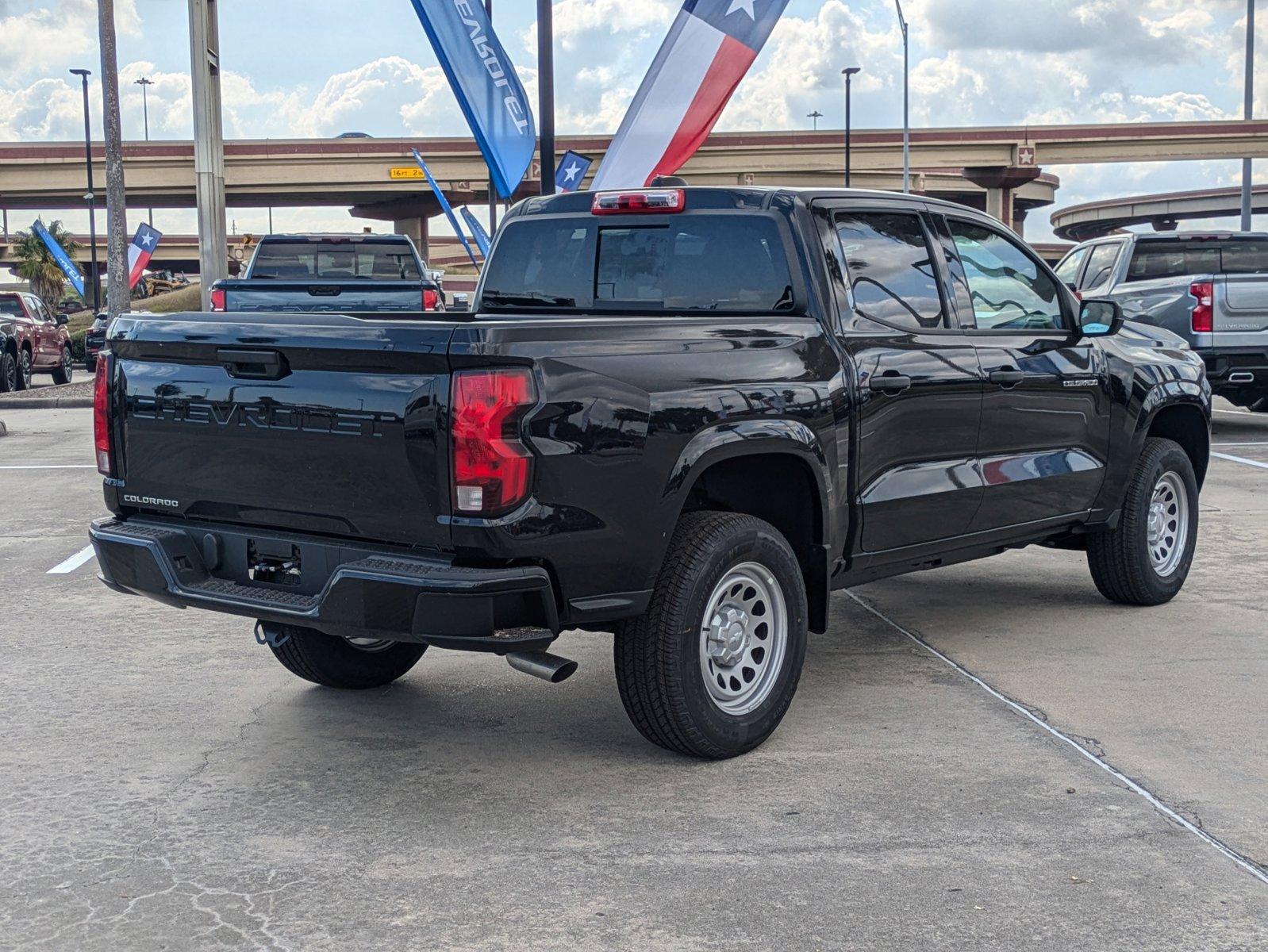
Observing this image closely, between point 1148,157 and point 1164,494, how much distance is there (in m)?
65.5

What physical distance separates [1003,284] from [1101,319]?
1.85 feet

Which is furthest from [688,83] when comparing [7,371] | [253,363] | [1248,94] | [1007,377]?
[1248,94]

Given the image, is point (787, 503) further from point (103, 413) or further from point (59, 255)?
point (59, 255)

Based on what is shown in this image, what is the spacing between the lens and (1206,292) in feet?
48.0

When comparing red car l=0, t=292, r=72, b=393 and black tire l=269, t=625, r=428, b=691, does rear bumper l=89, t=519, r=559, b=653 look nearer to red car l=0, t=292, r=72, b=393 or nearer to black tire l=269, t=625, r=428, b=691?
black tire l=269, t=625, r=428, b=691

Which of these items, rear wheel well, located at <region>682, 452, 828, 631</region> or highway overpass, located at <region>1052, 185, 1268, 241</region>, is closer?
rear wheel well, located at <region>682, 452, 828, 631</region>

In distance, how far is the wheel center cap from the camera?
519 centimetres

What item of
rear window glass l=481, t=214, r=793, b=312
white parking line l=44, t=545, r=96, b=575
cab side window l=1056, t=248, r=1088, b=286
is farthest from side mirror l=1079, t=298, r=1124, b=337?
cab side window l=1056, t=248, r=1088, b=286

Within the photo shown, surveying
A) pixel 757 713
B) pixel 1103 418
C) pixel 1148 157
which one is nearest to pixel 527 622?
pixel 757 713

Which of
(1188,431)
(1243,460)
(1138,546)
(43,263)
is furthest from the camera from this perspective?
(43,263)

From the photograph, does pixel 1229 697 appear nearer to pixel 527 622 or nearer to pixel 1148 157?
pixel 527 622

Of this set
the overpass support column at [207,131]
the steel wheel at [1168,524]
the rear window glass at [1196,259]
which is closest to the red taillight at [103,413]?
the steel wheel at [1168,524]

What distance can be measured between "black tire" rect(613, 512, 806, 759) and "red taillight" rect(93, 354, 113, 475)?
1922mm

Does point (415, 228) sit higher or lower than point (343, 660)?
higher
